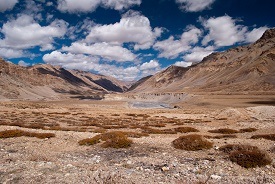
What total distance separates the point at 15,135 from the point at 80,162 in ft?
34.9

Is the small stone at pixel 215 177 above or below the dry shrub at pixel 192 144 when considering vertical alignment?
below

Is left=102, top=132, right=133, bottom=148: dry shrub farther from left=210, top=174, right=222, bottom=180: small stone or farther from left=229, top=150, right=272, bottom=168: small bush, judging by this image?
left=210, top=174, right=222, bottom=180: small stone

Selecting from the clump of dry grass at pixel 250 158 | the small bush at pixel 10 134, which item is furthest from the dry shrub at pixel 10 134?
the clump of dry grass at pixel 250 158

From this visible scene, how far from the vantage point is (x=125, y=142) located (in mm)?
17188

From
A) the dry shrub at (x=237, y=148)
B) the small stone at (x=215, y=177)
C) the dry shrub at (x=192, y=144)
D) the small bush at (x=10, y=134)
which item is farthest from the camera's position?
the small bush at (x=10, y=134)

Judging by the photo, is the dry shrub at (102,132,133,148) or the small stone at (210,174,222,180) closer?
the small stone at (210,174,222,180)

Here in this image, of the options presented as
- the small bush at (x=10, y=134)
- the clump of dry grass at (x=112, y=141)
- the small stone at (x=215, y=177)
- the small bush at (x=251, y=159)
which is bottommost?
the small stone at (x=215, y=177)

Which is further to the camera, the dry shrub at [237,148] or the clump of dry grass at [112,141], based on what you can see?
the clump of dry grass at [112,141]

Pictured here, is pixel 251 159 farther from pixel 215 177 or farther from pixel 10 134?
pixel 10 134

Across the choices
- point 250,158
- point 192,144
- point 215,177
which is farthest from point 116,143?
point 250,158

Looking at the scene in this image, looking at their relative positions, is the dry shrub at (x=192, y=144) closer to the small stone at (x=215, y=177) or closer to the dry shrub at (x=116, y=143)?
the dry shrub at (x=116, y=143)

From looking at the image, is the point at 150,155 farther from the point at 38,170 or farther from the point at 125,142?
the point at 38,170

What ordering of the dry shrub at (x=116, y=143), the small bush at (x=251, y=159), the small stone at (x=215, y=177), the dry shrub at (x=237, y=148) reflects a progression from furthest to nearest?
the dry shrub at (x=116, y=143), the dry shrub at (x=237, y=148), the small bush at (x=251, y=159), the small stone at (x=215, y=177)

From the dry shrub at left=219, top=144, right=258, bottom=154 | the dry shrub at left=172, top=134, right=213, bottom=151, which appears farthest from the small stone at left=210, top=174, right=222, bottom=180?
the dry shrub at left=172, top=134, right=213, bottom=151
